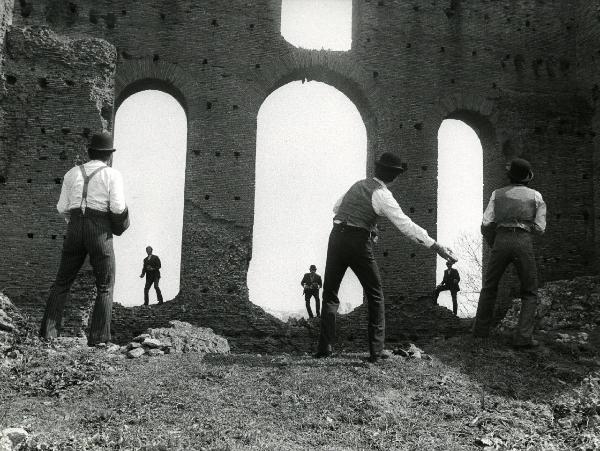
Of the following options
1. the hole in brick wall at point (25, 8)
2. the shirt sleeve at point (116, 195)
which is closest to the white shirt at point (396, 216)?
the shirt sleeve at point (116, 195)

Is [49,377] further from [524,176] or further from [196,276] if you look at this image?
[196,276]

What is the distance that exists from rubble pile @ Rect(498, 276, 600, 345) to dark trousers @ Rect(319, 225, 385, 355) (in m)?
3.95

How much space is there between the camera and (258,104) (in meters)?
13.8

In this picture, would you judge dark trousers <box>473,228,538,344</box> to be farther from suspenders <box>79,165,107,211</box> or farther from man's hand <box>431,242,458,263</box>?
suspenders <box>79,165,107,211</box>

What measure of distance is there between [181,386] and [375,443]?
5.80 feet

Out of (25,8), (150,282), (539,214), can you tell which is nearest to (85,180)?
(539,214)

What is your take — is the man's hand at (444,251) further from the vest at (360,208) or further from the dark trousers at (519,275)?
the dark trousers at (519,275)

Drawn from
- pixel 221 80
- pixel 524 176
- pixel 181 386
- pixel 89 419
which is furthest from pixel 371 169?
pixel 89 419

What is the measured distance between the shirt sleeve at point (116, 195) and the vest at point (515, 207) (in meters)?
4.01

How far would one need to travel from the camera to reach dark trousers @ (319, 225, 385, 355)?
735 cm

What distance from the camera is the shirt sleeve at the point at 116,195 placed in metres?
7.46

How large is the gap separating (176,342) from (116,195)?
2.45 m

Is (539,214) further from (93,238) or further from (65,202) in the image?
(65,202)

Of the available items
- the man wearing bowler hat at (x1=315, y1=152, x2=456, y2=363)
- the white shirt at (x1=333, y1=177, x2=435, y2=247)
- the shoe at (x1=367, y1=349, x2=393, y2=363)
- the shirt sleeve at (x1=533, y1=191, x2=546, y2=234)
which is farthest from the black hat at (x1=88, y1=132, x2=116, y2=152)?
the shirt sleeve at (x1=533, y1=191, x2=546, y2=234)
